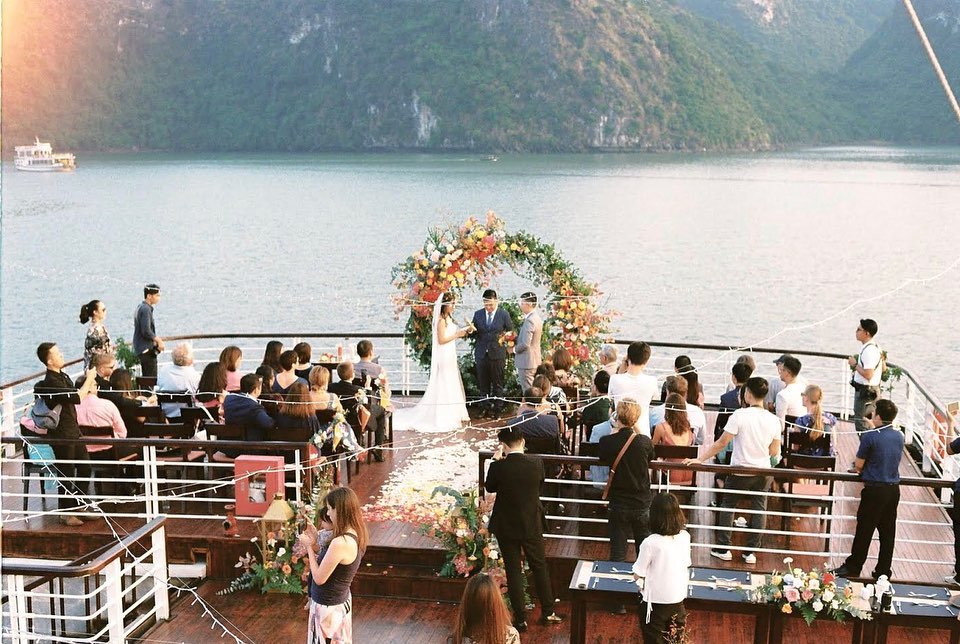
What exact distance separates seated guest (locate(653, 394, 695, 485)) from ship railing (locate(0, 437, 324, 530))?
2665mm

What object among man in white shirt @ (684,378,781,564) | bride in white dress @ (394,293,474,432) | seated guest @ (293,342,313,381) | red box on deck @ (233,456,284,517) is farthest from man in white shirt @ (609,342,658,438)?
bride in white dress @ (394,293,474,432)

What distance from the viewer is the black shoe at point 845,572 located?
25.7 ft

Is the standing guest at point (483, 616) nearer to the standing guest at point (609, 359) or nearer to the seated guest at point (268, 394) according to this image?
the seated guest at point (268, 394)

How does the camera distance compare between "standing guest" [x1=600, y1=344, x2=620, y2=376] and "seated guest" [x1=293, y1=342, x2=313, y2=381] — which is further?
"seated guest" [x1=293, y1=342, x2=313, y2=381]

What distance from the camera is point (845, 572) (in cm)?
791

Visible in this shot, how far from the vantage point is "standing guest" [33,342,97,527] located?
28.4 feet

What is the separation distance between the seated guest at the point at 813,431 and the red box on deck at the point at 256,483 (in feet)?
14.3

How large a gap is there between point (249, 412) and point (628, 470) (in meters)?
3.49

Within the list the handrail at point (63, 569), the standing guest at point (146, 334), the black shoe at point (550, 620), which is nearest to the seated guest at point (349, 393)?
the black shoe at point (550, 620)

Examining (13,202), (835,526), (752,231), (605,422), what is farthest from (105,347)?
(13,202)

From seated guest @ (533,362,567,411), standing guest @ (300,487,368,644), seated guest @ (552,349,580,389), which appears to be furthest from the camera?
seated guest @ (552,349,580,389)

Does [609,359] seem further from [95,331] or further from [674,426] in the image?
[95,331]

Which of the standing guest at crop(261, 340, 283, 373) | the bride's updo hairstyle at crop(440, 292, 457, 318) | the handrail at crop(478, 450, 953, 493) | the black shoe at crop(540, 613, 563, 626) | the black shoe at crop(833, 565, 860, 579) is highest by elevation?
the bride's updo hairstyle at crop(440, 292, 457, 318)

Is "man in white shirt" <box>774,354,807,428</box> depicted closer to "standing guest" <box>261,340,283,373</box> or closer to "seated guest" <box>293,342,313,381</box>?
"seated guest" <box>293,342,313,381</box>
